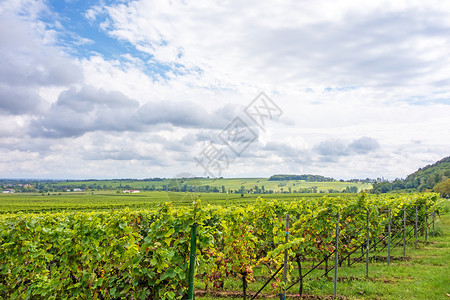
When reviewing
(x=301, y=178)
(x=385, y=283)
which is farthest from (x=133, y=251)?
(x=301, y=178)

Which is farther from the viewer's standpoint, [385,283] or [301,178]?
[301,178]

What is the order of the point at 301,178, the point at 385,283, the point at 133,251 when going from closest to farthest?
the point at 133,251, the point at 385,283, the point at 301,178

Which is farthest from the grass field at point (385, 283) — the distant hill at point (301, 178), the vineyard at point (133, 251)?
the distant hill at point (301, 178)

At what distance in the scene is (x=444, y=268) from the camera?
10.1m

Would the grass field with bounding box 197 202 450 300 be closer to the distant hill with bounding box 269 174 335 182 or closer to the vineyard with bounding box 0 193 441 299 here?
the vineyard with bounding box 0 193 441 299

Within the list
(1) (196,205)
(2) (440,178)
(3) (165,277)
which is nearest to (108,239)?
(3) (165,277)

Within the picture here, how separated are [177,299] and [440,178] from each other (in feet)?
392

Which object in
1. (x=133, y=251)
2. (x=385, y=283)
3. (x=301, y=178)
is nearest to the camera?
(x=133, y=251)

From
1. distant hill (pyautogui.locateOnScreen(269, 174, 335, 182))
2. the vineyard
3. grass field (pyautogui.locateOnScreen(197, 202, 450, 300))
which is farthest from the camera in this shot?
distant hill (pyautogui.locateOnScreen(269, 174, 335, 182))

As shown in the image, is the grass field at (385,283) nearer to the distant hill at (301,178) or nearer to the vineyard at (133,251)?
the vineyard at (133,251)

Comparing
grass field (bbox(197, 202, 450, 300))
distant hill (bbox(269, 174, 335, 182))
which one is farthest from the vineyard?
distant hill (bbox(269, 174, 335, 182))

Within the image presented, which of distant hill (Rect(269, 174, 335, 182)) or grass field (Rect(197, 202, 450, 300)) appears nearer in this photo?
grass field (Rect(197, 202, 450, 300))

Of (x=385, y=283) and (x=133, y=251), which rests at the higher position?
(x=133, y=251)

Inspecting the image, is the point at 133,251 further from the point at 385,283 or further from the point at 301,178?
the point at 301,178
